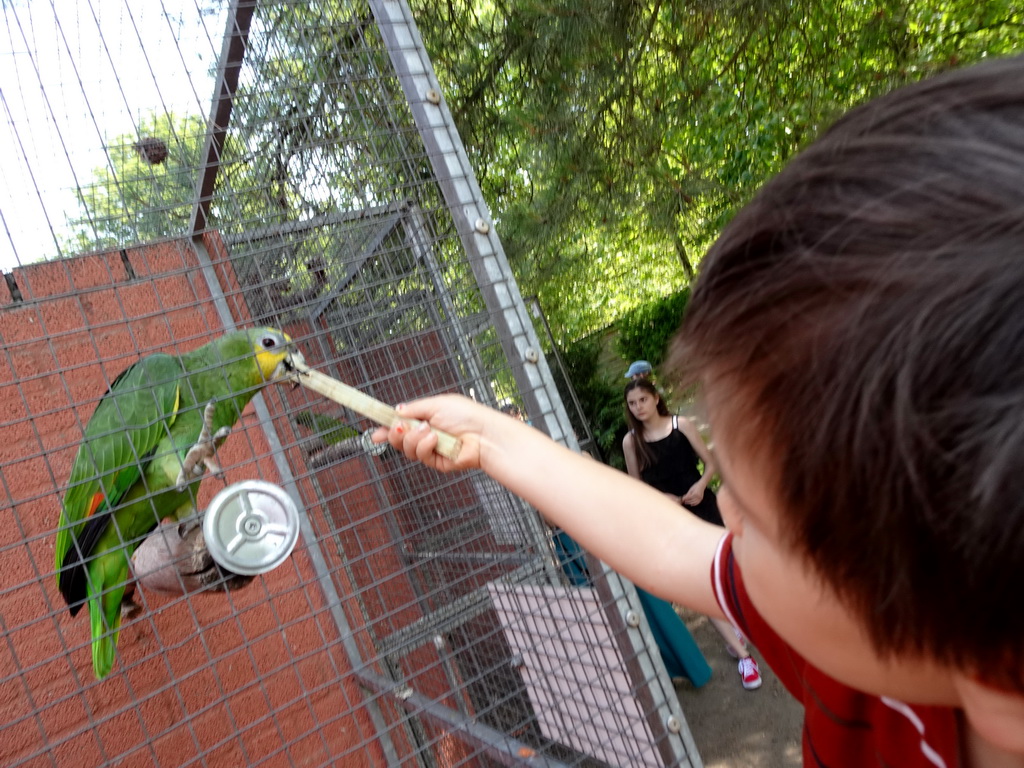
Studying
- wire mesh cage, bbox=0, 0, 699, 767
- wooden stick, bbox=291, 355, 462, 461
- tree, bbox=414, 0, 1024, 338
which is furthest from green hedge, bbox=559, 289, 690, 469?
wooden stick, bbox=291, 355, 462, 461

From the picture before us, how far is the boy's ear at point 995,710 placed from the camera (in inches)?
10.7

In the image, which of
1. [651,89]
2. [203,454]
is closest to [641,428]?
[651,89]

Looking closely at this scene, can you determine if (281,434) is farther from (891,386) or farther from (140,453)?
(891,386)

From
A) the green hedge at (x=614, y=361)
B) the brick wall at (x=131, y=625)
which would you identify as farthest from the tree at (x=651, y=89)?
the green hedge at (x=614, y=361)

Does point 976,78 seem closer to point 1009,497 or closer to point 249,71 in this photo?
point 1009,497

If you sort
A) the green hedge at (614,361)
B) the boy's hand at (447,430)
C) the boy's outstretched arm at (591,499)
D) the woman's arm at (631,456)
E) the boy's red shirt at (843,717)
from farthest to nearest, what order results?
1. the green hedge at (614,361)
2. the woman's arm at (631,456)
3. the boy's hand at (447,430)
4. the boy's outstretched arm at (591,499)
5. the boy's red shirt at (843,717)

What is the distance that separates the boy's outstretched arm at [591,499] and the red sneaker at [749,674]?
6.75ft

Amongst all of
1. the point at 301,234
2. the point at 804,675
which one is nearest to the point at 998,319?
the point at 804,675

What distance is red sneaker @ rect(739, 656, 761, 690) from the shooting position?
2373mm

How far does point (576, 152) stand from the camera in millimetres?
2141

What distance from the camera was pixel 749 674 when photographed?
7.81 feet

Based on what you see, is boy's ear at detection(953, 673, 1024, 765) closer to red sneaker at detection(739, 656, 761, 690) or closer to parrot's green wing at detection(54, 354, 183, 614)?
parrot's green wing at detection(54, 354, 183, 614)

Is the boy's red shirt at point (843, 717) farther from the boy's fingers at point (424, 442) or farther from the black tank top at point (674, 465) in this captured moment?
the black tank top at point (674, 465)

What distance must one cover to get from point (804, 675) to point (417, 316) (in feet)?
3.20
